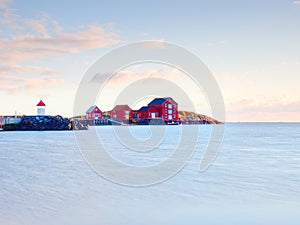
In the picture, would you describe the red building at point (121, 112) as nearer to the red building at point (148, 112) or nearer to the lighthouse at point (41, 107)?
the red building at point (148, 112)

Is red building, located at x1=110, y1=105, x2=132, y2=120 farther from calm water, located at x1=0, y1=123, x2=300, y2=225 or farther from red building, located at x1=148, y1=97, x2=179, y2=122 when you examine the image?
calm water, located at x1=0, y1=123, x2=300, y2=225

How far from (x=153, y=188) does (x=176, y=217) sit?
2182 millimetres

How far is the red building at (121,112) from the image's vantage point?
188ft

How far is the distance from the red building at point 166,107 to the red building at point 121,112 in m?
5.02

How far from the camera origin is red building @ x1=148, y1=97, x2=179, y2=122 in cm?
5234

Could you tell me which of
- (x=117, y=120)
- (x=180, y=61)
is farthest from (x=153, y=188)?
(x=117, y=120)

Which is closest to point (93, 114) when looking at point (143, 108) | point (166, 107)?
point (143, 108)

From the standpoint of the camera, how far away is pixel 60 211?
16.6 feet

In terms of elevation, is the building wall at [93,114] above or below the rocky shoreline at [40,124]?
above

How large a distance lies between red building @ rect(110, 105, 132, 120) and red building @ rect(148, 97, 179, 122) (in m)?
5.02

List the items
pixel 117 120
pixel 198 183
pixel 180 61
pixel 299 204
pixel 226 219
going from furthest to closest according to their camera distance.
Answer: pixel 117 120 < pixel 180 61 < pixel 198 183 < pixel 299 204 < pixel 226 219

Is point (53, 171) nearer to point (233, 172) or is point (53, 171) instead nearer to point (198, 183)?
point (198, 183)

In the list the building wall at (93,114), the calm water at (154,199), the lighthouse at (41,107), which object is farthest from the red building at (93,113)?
the calm water at (154,199)

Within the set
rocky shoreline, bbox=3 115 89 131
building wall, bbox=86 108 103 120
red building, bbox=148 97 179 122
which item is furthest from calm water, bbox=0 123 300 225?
building wall, bbox=86 108 103 120
